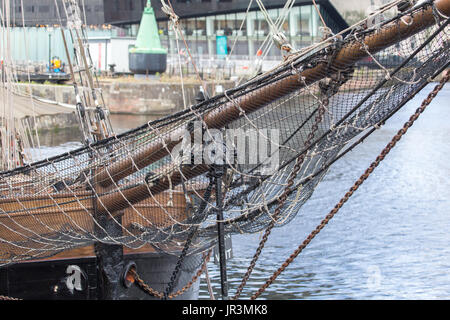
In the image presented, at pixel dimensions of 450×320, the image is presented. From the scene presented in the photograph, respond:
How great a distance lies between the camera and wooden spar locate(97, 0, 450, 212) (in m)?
6.24

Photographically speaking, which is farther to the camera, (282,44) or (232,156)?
(232,156)

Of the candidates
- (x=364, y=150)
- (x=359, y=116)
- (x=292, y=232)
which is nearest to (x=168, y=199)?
(x=359, y=116)

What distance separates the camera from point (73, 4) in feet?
32.2

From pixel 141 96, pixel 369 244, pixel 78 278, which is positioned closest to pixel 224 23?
pixel 141 96

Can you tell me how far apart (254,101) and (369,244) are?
362 inches

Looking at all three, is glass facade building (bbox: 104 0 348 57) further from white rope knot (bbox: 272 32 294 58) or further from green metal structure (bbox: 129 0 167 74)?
white rope knot (bbox: 272 32 294 58)

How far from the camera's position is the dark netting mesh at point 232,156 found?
6.61 metres

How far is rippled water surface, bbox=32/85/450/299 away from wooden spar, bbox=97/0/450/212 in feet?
15.8

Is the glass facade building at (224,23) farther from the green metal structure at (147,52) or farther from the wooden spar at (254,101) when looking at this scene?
the wooden spar at (254,101)

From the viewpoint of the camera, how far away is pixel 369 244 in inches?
611

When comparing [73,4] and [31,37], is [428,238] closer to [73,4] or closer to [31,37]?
[73,4]

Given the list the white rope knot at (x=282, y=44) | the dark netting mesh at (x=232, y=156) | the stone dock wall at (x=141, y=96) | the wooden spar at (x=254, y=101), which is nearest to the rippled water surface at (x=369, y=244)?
the dark netting mesh at (x=232, y=156)

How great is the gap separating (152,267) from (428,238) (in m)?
8.42

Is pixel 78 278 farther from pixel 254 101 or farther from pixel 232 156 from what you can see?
pixel 254 101
